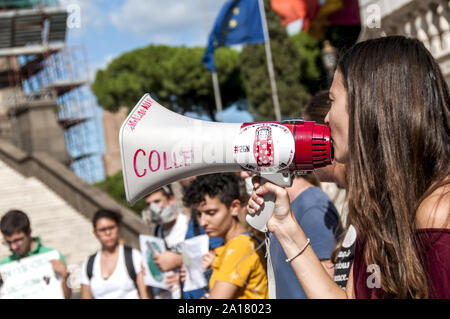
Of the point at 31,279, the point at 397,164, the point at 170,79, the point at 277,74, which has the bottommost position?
the point at 31,279

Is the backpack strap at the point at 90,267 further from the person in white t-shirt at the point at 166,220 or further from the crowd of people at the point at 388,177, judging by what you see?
the crowd of people at the point at 388,177

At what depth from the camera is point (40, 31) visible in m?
26.6

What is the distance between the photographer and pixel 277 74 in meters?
33.0

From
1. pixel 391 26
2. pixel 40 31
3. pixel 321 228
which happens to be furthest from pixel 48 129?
pixel 321 228

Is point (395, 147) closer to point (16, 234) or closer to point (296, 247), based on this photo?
point (296, 247)

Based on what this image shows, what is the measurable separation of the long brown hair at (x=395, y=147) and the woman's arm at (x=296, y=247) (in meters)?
0.15

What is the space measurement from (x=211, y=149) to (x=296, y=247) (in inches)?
15.9

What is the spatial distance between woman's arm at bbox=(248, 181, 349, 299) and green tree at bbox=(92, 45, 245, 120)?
137ft

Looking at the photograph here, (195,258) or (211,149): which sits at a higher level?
(211,149)

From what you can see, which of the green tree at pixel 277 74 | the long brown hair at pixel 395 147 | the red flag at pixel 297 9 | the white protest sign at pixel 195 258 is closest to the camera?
the long brown hair at pixel 395 147

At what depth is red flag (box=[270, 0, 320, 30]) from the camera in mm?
14039

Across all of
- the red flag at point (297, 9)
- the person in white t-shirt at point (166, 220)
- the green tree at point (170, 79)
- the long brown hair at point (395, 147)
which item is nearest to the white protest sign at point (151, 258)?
the person in white t-shirt at point (166, 220)

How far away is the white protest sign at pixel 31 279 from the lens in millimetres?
4016

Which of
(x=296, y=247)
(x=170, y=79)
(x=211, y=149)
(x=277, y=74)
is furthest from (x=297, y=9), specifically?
(x=170, y=79)
